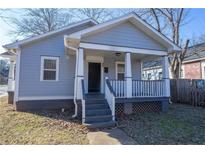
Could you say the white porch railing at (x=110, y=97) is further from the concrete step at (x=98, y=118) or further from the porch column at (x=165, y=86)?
the porch column at (x=165, y=86)

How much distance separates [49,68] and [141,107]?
5.90m

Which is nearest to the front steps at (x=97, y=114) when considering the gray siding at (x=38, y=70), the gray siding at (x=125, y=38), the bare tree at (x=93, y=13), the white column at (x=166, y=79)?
the gray siding at (x=125, y=38)

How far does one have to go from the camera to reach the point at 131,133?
19.9 feet

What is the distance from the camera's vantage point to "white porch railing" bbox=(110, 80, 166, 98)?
8.73 metres

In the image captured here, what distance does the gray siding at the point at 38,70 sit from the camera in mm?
9898

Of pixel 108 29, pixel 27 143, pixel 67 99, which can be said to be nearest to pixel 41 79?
pixel 67 99

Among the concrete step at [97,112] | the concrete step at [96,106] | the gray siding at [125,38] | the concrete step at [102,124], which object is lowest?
the concrete step at [102,124]

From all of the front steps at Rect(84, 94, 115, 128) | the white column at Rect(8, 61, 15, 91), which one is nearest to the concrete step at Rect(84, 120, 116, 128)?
the front steps at Rect(84, 94, 115, 128)

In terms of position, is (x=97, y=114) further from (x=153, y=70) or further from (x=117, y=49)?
(x=153, y=70)

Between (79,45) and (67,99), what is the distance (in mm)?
3955

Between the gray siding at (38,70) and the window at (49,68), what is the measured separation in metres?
0.20

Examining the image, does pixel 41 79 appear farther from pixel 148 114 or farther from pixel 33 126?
pixel 148 114

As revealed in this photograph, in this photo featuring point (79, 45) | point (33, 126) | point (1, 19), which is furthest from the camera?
point (1, 19)

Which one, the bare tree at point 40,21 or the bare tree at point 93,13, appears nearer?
the bare tree at point 40,21
